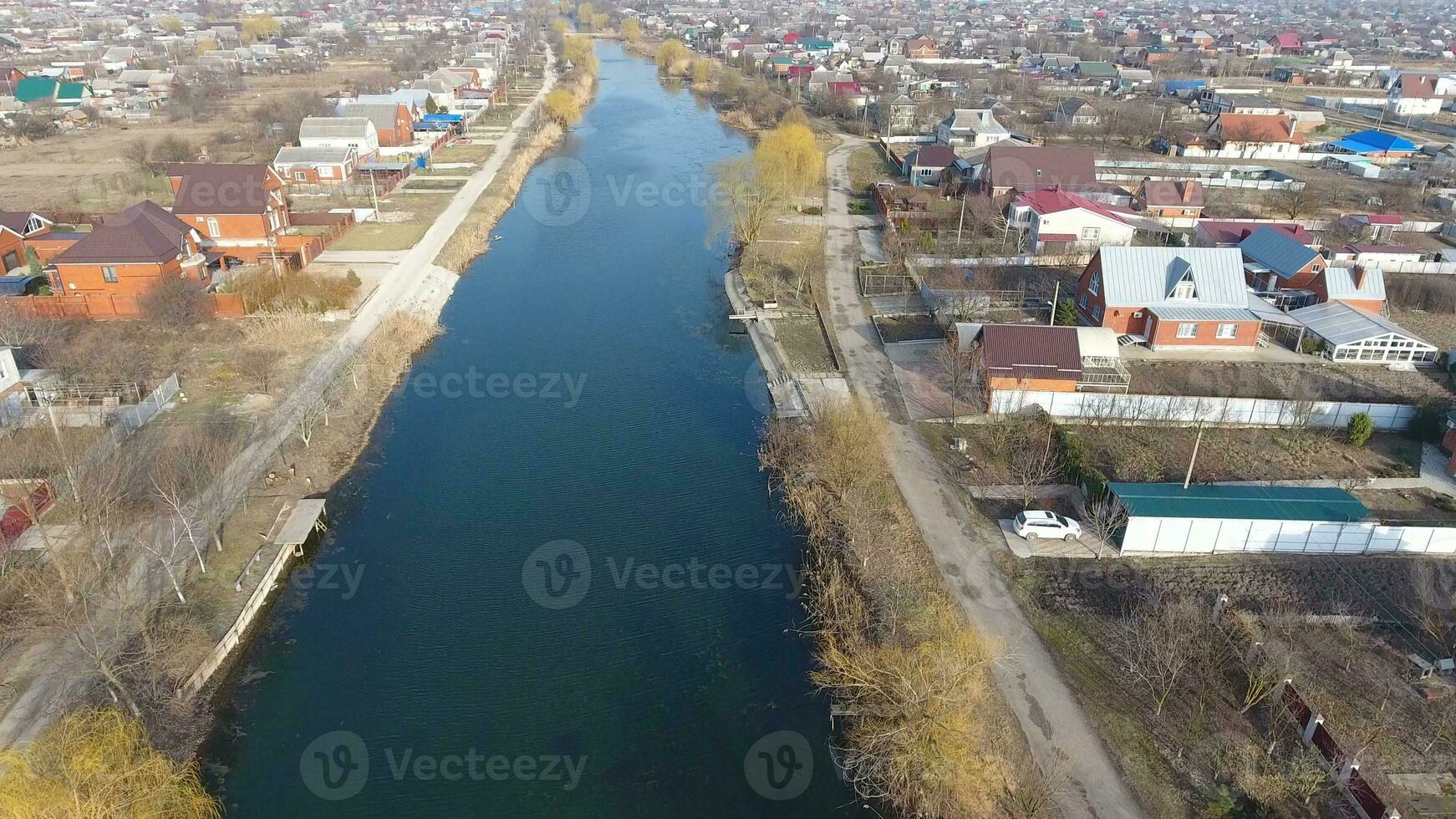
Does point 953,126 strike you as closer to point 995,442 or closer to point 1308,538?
point 995,442

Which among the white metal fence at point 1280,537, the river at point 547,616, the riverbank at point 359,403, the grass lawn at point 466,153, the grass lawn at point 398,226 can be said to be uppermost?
the white metal fence at point 1280,537

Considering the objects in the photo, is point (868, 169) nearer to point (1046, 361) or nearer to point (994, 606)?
point (1046, 361)

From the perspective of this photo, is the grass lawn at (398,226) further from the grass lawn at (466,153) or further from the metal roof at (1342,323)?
the metal roof at (1342,323)

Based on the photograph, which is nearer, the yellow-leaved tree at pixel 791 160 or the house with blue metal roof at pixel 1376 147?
the yellow-leaved tree at pixel 791 160

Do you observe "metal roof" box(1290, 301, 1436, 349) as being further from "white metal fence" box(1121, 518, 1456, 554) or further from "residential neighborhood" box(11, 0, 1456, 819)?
"white metal fence" box(1121, 518, 1456, 554)

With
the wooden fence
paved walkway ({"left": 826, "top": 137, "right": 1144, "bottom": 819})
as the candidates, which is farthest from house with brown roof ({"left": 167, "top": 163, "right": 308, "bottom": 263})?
paved walkway ({"left": 826, "top": 137, "right": 1144, "bottom": 819})

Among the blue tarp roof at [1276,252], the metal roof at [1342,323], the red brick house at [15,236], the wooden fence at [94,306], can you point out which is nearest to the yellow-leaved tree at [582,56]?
the red brick house at [15,236]
